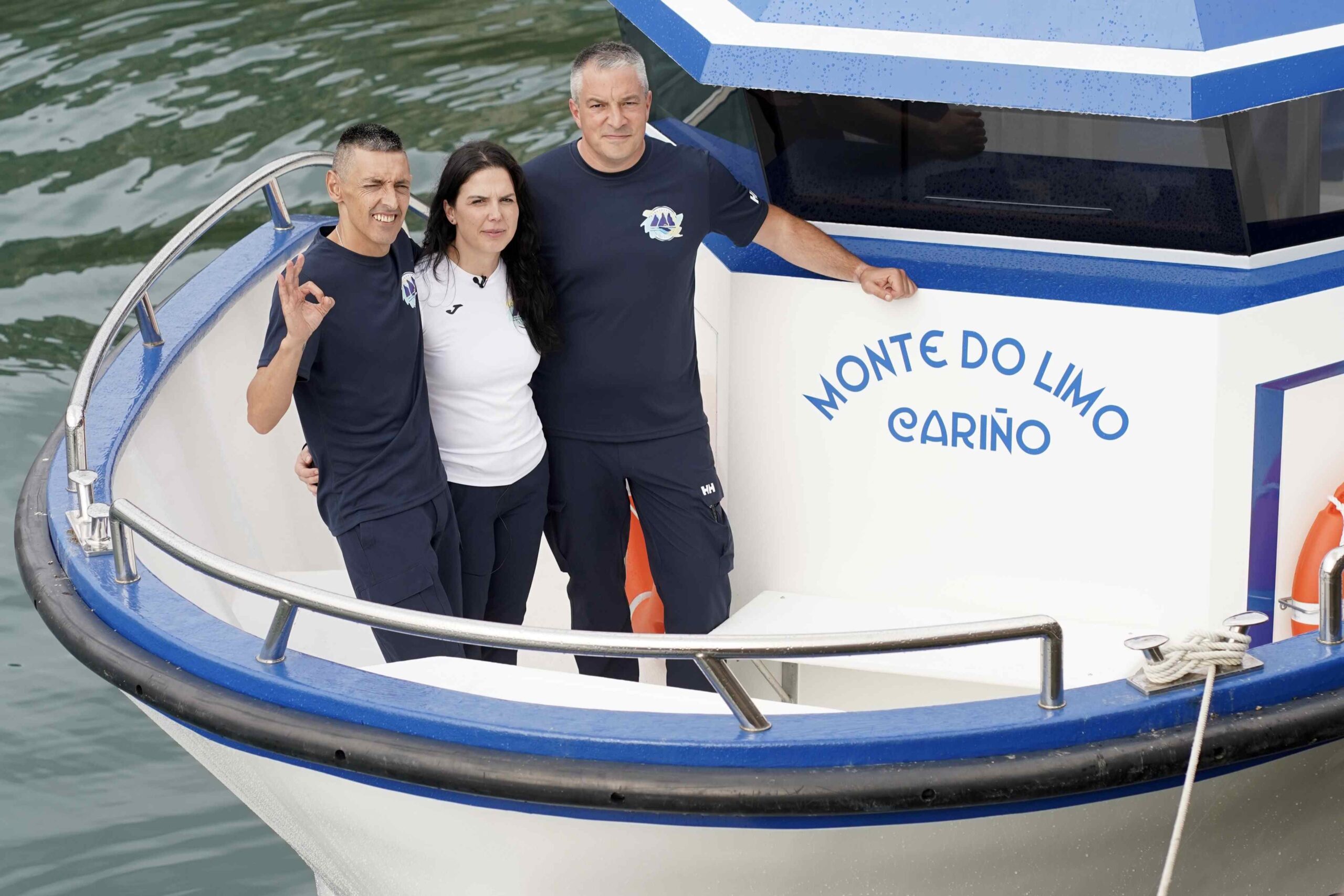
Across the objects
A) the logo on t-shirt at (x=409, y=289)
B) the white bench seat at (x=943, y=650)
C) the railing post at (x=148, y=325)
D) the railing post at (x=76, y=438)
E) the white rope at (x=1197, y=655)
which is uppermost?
the logo on t-shirt at (x=409, y=289)

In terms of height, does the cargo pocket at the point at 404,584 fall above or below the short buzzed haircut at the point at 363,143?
below

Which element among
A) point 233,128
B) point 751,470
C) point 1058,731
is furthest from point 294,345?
point 233,128

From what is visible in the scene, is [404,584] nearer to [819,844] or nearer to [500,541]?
[500,541]

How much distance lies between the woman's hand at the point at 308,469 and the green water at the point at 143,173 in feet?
4.73

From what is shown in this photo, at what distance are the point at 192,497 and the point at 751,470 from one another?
1433 millimetres

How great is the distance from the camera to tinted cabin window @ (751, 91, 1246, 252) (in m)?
3.37

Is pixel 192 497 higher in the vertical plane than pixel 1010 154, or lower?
lower

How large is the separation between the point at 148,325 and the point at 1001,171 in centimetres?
220

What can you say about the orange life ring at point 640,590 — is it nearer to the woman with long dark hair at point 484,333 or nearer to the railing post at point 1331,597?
the woman with long dark hair at point 484,333

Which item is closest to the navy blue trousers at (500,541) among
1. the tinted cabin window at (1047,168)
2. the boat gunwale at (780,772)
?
the boat gunwale at (780,772)

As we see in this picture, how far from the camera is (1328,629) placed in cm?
309

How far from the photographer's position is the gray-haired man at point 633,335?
3.62m

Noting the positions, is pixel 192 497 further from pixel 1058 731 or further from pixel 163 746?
pixel 1058 731

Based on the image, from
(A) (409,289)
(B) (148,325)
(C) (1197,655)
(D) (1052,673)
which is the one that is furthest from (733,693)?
(B) (148,325)
